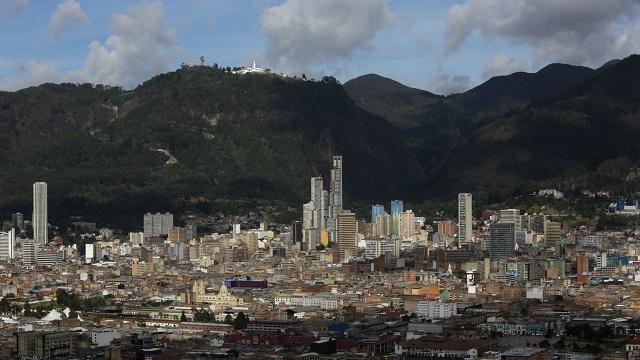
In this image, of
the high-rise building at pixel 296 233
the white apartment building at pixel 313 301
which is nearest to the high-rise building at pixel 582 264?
the white apartment building at pixel 313 301

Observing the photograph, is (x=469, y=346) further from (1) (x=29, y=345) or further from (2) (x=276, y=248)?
(2) (x=276, y=248)

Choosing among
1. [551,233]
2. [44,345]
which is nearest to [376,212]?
[551,233]

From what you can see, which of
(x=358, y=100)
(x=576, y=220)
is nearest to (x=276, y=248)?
(x=576, y=220)

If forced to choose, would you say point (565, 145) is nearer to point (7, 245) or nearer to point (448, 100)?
point (7, 245)

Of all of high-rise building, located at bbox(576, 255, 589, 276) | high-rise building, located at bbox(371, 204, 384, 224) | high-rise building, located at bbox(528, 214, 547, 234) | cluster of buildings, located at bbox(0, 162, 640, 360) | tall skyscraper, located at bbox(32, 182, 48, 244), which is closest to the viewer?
cluster of buildings, located at bbox(0, 162, 640, 360)

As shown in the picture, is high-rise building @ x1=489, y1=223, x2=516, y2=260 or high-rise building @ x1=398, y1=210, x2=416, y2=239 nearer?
high-rise building @ x1=489, y1=223, x2=516, y2=260

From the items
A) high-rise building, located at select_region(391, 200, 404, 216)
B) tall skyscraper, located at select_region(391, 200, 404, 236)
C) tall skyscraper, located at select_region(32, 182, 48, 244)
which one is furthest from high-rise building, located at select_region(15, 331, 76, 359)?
high-rise building, located at select_region(391, 200, 404, 216)

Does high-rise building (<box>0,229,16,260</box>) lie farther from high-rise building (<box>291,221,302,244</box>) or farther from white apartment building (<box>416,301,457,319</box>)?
white apartment building (<box>416,301,457,319</box>)
